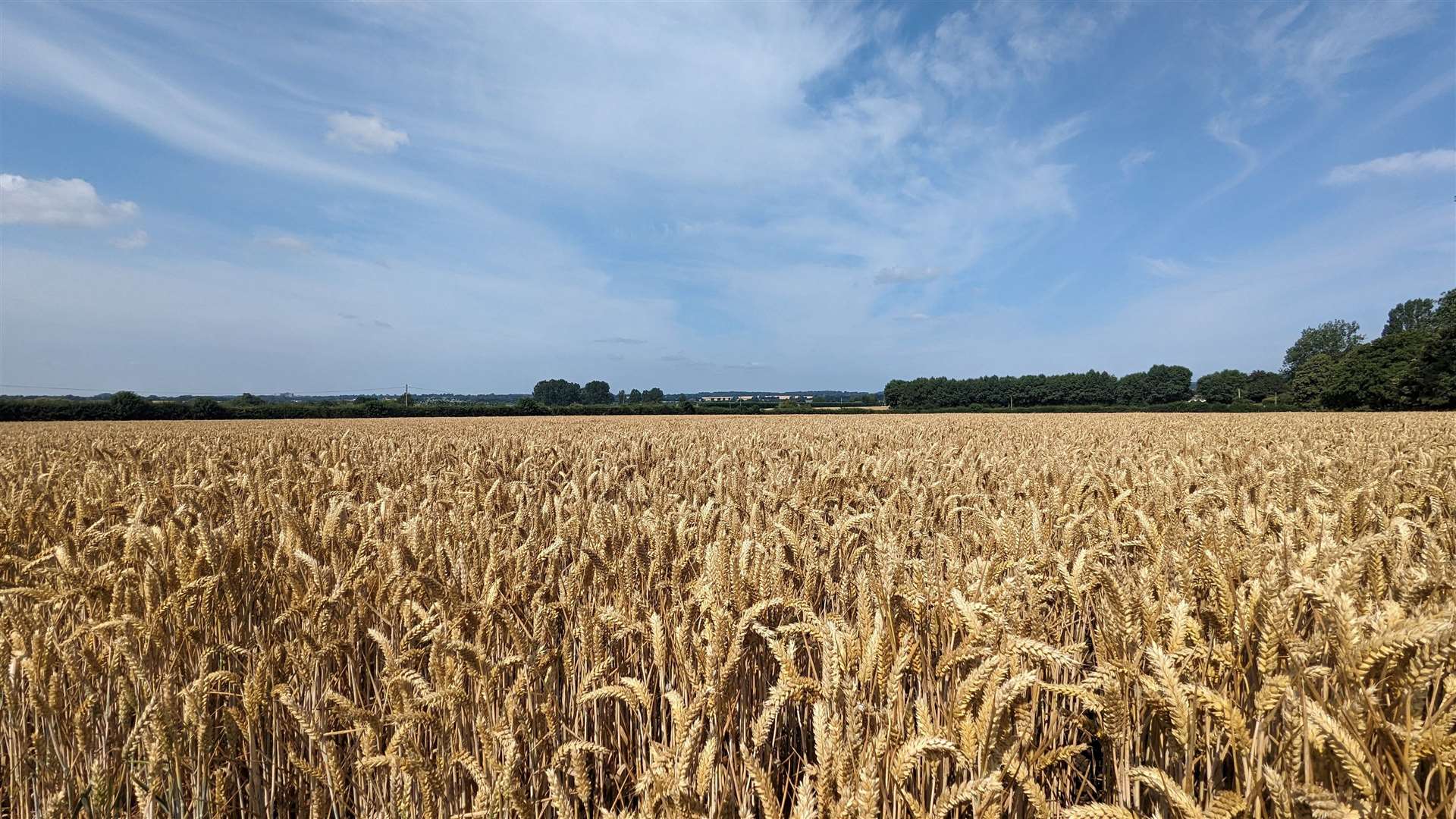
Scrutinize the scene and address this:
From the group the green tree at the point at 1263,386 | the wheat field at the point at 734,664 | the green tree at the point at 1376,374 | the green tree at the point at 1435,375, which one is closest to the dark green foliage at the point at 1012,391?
the green tree at the point at 1263,386

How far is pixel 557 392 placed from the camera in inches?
4016

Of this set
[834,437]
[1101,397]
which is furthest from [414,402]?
[1101,397]

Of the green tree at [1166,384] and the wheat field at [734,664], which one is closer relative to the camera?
the wheat field at [734,664]

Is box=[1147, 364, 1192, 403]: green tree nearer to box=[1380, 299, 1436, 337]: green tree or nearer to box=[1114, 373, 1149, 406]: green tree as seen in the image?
box=[1114, 373, 1149, 406]: green tree

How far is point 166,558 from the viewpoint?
261 cm

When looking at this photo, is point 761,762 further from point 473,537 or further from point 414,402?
point 414,402

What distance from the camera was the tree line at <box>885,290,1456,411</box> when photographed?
144 ft

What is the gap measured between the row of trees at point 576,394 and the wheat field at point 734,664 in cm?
9276

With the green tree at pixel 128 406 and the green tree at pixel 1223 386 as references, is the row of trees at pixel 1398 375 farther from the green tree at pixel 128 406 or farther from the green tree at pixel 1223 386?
the green tree at pixel 128 406

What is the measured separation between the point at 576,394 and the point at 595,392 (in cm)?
373

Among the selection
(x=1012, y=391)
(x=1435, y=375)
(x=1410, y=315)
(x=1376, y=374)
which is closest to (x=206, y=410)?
(x=1435, y=375)

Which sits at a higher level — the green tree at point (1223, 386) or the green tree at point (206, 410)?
the green tree at point (1223, 386)

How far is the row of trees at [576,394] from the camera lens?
98756 millimetres

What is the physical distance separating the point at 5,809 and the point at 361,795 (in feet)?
5.11
